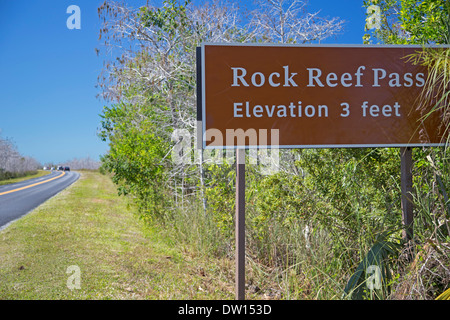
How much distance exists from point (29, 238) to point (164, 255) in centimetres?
346

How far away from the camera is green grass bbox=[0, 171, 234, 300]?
502 centimetres

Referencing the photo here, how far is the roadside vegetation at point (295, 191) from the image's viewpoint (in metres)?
3.67

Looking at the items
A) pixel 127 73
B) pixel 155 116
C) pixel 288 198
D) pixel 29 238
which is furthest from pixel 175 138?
pixel 288 198

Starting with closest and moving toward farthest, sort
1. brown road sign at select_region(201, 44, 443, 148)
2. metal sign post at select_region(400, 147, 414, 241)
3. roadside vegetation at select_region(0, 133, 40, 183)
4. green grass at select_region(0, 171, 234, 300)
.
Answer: brown road sign at select_region(201, 44, 443, 148) < metal sign post at select_region(400, 147, 414, 241) < green grass at select_region(0, 171, 234, 300) < roadside vegetation at select_region(0, 133, 40, 183)

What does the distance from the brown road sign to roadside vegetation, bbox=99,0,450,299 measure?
304 millimetres

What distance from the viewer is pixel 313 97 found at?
143 inches

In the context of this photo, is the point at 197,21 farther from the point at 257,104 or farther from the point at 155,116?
the point at 257,104

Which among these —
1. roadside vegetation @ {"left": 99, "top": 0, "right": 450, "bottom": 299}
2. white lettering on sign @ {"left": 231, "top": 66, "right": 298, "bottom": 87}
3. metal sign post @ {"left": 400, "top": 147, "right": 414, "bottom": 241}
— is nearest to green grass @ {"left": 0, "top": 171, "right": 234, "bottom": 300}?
roadside vegetation @ {"left": 99, "top": 0, "right": 450, "bottom": 299}

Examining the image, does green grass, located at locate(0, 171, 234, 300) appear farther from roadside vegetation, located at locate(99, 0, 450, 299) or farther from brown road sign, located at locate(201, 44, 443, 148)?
brown road sign, located at locate(201, 44, 443, 148)

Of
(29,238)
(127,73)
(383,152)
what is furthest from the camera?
(127,73)

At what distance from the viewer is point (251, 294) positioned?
488cm

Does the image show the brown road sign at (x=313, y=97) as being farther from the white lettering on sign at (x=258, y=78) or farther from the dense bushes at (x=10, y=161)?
the dense bushes at (x=10, y=161)

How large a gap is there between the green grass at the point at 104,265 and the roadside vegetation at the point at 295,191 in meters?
0.45

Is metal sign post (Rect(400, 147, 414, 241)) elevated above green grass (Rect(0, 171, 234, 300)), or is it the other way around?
metal sign post (Rect(400, 147, 414, 241))
